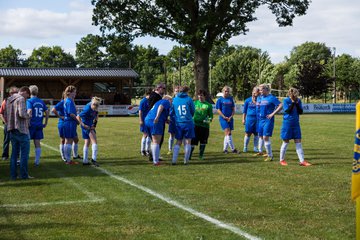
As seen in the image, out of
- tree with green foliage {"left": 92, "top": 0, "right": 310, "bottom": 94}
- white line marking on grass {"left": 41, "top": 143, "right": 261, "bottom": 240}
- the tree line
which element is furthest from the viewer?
the tree line

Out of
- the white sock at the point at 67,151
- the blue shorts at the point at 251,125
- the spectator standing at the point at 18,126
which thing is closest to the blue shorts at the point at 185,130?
the white sock at the point at 67,151

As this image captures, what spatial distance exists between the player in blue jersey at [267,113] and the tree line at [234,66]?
97.1 feet

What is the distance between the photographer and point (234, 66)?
3226 inches

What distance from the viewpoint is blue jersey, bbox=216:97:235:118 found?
1436 centimetres

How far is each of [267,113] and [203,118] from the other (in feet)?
5.47

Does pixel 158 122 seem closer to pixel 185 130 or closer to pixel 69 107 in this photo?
pixel 185 130

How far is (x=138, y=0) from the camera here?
3947 centimetres

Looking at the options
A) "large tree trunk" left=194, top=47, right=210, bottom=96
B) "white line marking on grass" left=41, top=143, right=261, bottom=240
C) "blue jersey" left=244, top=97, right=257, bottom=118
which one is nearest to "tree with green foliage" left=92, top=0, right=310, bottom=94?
"large tree trunk" left=194, top=47, right=210, bottom=96

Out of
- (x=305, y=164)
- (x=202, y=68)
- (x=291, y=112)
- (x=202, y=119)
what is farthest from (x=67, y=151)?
(x=202, y=68)

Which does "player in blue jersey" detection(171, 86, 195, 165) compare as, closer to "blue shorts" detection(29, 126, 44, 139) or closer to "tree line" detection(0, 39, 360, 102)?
"blue shorts" detection(29, 126, 44, 139)

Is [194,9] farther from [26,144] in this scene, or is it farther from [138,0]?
[26,144]

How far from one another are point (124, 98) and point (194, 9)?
12.9 meters

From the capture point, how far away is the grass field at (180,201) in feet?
→ 19.5

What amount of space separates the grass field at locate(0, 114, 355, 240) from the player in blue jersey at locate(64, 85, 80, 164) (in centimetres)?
49
